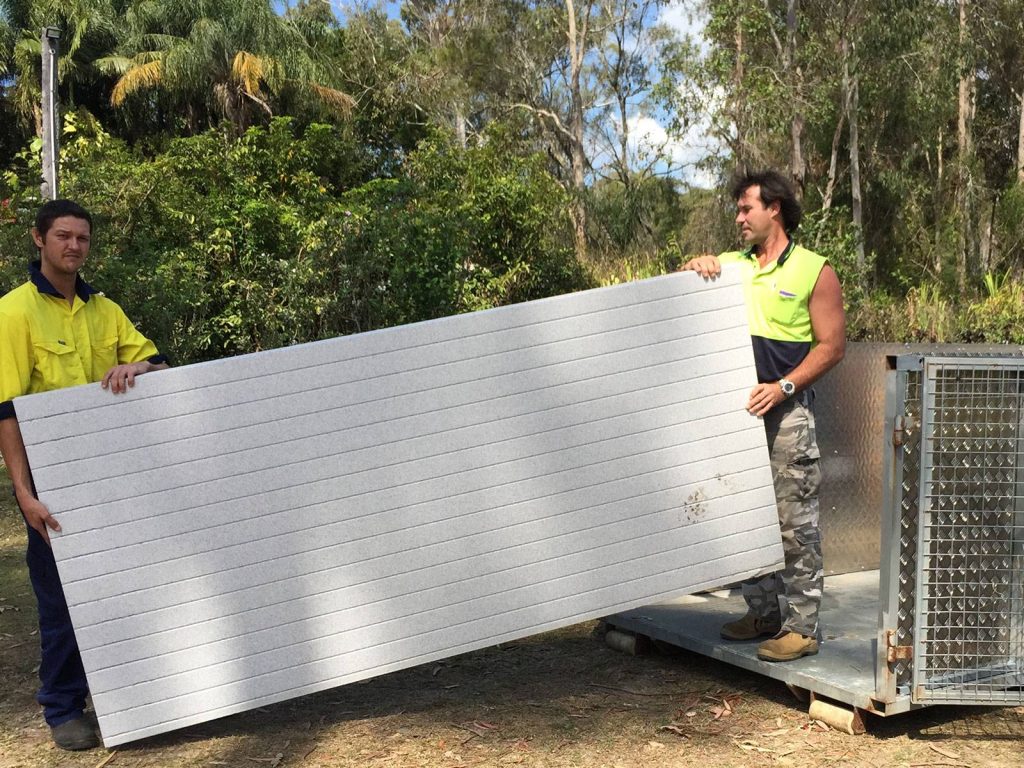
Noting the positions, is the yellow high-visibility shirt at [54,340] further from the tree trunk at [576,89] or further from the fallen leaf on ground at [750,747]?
the tree trunk at [576,89]

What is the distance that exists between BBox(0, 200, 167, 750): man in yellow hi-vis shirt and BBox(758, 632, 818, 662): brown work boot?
222 centimetres

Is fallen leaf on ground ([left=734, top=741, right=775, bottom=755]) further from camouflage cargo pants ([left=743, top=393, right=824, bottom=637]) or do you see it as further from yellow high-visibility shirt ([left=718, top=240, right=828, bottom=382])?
yellow high-visibility shirt ([left=718, top=240, right=828, bottom=382])

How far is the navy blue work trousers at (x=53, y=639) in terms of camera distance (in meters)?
3.23

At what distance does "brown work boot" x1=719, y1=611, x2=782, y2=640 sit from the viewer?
3.73 m

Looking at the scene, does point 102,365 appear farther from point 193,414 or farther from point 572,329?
point 572,329

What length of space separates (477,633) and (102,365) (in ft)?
4.89

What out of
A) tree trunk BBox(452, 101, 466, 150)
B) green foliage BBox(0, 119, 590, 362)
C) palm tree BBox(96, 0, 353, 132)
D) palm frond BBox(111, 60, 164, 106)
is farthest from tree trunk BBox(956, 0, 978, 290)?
palm frond BBox(111, 60, 164, 106)

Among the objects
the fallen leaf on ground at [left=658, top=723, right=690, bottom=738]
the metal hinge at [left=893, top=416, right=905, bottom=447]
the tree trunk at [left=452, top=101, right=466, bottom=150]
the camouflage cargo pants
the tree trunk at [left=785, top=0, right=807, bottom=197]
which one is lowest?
the fallen leaf on ground at [left=658, top=723, right=690, bottom=738]

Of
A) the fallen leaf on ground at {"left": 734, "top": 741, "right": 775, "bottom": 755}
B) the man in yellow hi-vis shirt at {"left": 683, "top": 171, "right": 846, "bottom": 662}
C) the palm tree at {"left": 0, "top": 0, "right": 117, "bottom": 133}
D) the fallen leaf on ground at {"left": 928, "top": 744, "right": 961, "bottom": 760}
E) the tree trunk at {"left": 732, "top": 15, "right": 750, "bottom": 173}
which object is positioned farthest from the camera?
the palm tree at {"left": 0, "top": 0, "right": 117, "bottom": 133}

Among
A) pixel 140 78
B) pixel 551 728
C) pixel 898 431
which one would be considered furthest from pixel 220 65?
pixel 898 431

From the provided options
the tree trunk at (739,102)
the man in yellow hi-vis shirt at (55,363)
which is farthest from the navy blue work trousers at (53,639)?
the tree trunk at (739,102)

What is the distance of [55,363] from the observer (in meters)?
3.16

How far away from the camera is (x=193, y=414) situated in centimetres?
303

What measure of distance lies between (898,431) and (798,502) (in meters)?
0.59
